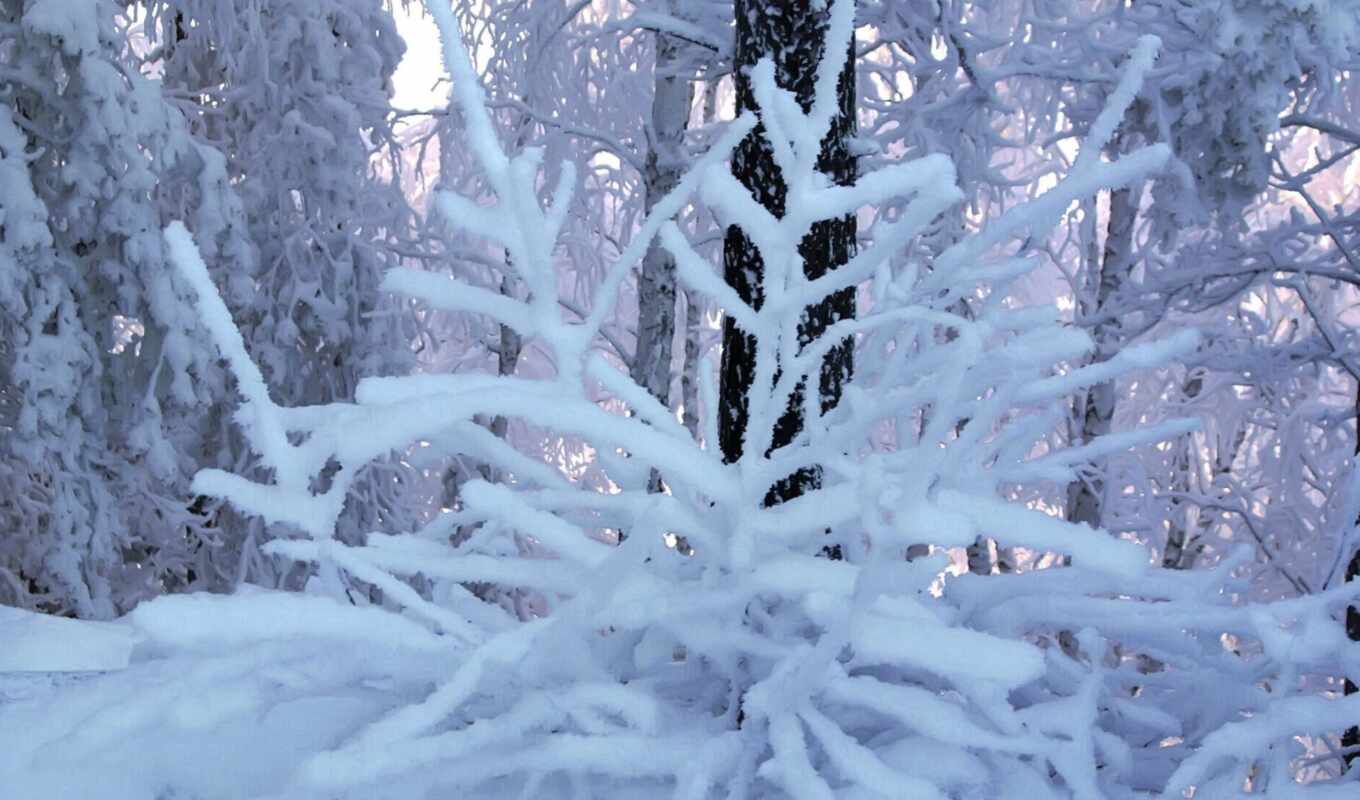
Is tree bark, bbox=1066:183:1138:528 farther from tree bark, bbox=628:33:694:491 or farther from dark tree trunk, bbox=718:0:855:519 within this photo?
dark tree trunk, bbox=718:0:855:519

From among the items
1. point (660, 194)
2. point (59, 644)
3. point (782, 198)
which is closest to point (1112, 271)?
point (660, 194)

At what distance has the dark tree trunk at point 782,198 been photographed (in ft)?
12.3

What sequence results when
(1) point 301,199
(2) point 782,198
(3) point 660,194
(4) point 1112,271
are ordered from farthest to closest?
(1) point 301,199
(4) point 1112,271
(3) point 660,194
(2) point 782,198

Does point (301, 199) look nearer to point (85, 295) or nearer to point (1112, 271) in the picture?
point (85, 295)

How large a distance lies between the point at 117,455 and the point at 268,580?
4.71 ft

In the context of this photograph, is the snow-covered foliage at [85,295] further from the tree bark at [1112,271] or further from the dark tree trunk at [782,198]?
the tree bark at [1112,271]

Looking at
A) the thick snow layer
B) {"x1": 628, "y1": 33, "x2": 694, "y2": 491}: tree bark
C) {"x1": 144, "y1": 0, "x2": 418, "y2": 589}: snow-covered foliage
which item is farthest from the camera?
{"x1": 144, "y1": 0, "x2": 418, "y2": 589}: snow-covered foliage

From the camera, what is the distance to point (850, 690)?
1.07 metres

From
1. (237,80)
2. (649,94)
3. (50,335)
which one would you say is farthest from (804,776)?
(649,94)

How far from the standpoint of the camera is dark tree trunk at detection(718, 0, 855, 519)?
3.76 metres

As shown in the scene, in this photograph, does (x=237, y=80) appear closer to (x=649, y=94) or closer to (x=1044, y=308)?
(x=649, y=94)

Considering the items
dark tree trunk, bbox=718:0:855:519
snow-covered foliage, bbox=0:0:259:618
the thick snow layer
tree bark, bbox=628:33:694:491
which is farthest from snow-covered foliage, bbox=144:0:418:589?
the thick snow layer

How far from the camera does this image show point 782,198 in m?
3.76

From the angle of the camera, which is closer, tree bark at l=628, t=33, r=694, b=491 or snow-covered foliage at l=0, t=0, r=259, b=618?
snow-covered foliage at l=0, t=0, r=259, b=618
